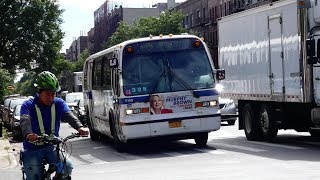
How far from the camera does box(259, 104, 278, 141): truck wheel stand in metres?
17.8

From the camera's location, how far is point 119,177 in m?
12.2

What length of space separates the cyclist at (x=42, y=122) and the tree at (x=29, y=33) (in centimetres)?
5475

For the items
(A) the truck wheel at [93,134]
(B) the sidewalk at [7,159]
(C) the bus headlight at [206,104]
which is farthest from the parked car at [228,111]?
(C) the bus headlight at [206,104]

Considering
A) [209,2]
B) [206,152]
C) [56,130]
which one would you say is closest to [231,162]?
[206,152]

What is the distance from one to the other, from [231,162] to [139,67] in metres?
4.01

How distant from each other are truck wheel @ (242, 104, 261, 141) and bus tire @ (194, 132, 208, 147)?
1.67 meters

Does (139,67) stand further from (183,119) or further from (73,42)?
Result: (73,42)

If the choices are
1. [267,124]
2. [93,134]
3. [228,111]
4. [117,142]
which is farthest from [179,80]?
[228,111]

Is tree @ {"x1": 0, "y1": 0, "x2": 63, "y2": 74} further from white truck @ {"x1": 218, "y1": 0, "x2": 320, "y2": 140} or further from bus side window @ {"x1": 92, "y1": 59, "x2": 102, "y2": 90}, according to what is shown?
white truck @ {"x1": 218, "y1": 0, "x2": 320, "y2": 140}

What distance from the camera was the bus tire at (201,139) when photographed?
1744cm

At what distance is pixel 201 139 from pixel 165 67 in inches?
90.3

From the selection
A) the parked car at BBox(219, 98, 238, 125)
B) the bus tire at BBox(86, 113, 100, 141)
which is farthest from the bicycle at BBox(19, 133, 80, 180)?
the parked car at BBox(219, 98, 238, 125)

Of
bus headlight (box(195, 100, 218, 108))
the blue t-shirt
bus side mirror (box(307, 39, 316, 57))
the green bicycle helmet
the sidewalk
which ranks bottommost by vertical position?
the sidewalk

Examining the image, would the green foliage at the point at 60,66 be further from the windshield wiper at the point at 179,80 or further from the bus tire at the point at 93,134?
the windshield wiper at the point at 179,80
